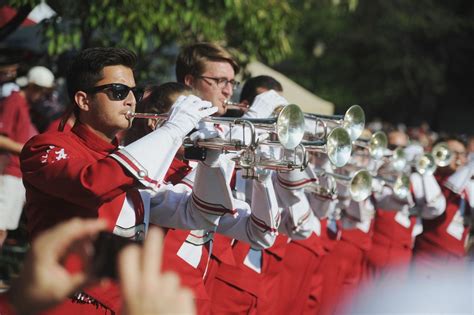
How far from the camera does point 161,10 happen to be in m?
6.73

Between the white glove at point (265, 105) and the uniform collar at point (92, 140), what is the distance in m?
1.70

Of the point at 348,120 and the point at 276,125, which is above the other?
the point at 276,125

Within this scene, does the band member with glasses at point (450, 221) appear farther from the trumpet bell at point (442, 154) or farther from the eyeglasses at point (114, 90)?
the eyeglasses at point (114, 90)

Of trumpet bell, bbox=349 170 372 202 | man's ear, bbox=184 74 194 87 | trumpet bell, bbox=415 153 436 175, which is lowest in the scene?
trumpet bell, bbox=415 153 436 175

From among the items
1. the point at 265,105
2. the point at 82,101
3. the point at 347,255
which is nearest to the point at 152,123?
the point at 82,101

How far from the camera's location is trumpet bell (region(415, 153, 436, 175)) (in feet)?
23.5

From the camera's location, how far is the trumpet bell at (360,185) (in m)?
5.58

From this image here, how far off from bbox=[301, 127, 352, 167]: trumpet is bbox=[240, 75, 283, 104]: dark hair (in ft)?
3.36

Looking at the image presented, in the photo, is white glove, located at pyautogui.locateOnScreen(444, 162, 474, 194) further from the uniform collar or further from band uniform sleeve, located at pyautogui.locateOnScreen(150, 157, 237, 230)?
the uniform collar

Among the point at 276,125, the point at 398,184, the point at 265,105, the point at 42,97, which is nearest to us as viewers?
the point at 276,125

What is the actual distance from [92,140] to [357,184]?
2.68 m

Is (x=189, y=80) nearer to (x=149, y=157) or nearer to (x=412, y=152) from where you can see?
(x=149, y=157)

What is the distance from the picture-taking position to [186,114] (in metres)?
3.29

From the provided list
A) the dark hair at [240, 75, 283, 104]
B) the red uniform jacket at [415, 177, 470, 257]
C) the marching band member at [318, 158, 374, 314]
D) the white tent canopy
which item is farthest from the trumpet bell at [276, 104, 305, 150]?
the white tent canopy
